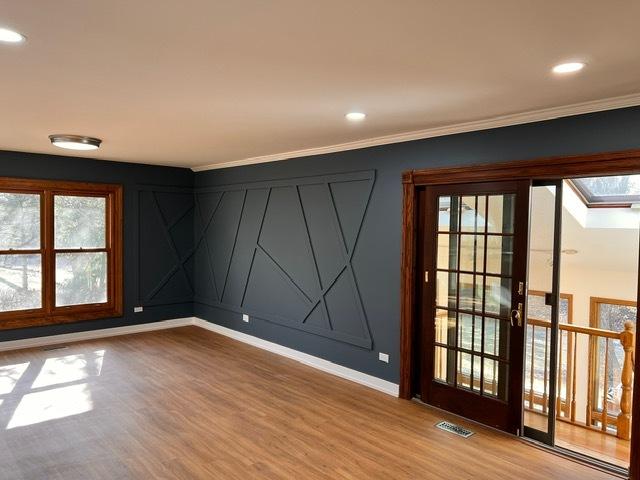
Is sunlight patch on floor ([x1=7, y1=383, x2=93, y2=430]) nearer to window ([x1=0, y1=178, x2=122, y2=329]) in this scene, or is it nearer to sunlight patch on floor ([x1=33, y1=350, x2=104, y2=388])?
sunlight patch on floor ([x1=33, y1=350, x2=104, y2=388])

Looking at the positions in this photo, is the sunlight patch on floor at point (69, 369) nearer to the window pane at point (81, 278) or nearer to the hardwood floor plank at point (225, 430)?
the hardwood floor plank at point (225, 430)

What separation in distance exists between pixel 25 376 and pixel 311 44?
4766 mm

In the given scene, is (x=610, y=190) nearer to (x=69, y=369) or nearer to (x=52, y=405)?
(x=52, y=405)

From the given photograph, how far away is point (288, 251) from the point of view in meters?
5.89

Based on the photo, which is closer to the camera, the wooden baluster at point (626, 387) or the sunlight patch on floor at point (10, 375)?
the wooden baluster at point (626, 387)

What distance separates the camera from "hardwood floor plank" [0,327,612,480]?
3.16m

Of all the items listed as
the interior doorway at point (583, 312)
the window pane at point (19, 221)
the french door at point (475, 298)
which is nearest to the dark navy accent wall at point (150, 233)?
the window pane at point (19, 221)

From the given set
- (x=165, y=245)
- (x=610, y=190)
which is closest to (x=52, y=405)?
(x=165, y=245)

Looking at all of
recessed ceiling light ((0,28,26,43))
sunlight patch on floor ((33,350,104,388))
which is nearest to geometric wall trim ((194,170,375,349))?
sunlight patch on floor ((33,350,104,388))

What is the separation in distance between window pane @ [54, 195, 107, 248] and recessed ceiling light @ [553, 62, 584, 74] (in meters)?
6.20

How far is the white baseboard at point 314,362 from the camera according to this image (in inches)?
185

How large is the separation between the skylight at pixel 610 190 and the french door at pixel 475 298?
1933 mm

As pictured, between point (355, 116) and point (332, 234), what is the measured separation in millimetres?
1831

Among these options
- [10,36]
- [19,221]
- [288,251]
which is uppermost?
[10,36]
